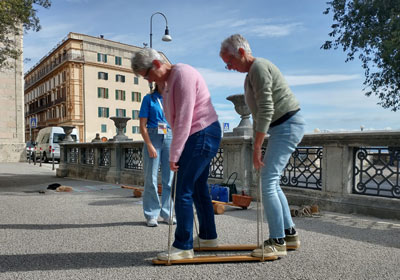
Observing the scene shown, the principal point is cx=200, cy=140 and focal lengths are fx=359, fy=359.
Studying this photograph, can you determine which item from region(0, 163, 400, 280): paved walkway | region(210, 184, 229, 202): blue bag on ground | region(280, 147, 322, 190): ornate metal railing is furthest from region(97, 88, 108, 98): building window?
region(280, 147, 322, 190): ornate metal railing

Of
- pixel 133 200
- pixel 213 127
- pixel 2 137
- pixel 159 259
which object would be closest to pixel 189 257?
pixel 159 259

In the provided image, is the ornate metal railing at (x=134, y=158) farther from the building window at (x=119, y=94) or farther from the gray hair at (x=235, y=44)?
the building window at (x=119, y=94)

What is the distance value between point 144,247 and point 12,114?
2928 cm

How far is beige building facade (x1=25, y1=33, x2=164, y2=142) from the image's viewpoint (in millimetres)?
48500

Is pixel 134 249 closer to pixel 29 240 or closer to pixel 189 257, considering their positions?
pixel 189 257

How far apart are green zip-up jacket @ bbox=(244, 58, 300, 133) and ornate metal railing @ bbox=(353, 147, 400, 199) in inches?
101

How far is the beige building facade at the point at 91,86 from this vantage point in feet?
159

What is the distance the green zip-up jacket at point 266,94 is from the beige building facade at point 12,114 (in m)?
28.7

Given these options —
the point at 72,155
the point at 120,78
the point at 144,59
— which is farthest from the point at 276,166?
the point at 120,78

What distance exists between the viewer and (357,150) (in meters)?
5.18

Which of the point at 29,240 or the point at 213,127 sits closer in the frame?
the point at 213,127

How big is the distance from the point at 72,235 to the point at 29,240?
16.9 inches

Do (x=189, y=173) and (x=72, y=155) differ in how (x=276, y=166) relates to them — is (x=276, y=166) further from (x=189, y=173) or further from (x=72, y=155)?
(x=72, y=155)

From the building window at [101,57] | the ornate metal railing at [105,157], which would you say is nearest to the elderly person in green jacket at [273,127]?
the ornate metal railing at [105,157]
